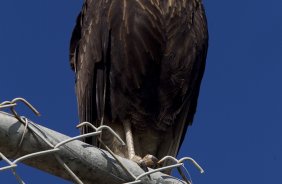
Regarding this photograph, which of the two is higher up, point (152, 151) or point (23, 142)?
point (23, 142)

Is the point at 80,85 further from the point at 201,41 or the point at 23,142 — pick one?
the point at 23,142

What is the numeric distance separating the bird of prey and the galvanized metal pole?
225cm

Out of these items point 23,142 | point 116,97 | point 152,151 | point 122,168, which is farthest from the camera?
point 152,151

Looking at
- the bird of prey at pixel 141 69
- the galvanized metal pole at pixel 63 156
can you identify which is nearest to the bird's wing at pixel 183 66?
the bird of prey at pixel 141 69

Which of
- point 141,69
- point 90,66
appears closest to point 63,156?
point 141,69

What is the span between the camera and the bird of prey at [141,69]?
18.7 ft

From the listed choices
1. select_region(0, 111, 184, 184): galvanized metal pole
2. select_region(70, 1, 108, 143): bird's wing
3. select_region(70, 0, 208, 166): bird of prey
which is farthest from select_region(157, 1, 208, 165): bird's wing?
select_region(0, 111, 184, 184): galvanized metal pole

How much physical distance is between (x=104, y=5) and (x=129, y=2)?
221 millimetres

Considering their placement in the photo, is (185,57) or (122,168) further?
(185,57)

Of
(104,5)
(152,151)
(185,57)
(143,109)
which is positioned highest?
(104,5)

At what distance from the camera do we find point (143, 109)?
18.9 feet

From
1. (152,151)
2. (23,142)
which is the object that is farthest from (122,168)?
(152,151)

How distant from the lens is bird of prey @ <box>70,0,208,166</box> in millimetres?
5688

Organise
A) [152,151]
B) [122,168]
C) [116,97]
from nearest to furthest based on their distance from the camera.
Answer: [122,168], [116,97], [152,151]
